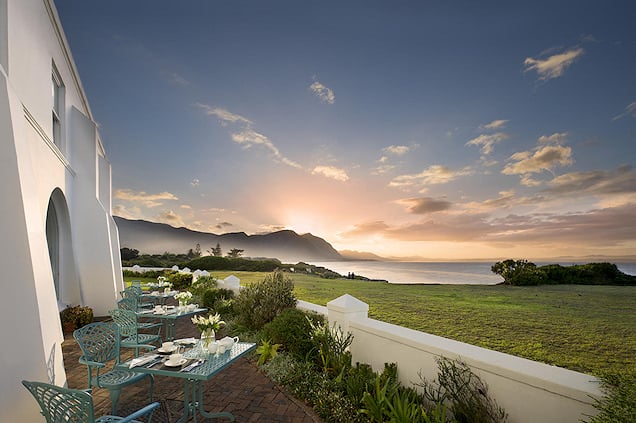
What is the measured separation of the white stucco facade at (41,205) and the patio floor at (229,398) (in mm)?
1047

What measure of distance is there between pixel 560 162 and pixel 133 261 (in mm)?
35815

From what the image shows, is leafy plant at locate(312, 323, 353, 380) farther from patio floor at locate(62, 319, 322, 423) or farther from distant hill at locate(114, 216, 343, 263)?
distant hill at locate(114, 216, 343, 263)

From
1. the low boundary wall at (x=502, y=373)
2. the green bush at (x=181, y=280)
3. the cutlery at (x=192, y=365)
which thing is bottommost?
the green bush at (x=181, y=280)

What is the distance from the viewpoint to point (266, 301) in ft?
27.6

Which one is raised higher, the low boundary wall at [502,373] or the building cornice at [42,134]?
the building cornice at [42,134]

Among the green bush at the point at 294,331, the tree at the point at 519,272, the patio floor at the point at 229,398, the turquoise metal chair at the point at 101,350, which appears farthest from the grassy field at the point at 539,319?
the turquoise metal chair at the point at 101,350

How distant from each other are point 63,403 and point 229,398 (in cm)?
289

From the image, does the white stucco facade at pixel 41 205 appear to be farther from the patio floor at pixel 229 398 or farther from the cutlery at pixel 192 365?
the cutlery at pixel 192 365

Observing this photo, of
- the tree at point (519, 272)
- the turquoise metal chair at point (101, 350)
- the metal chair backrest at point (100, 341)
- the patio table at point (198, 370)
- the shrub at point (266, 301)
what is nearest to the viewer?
the patio table at point (198, 370)

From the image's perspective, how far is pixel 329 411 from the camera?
4.44 meters

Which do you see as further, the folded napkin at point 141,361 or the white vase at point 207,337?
the white vase at point 207,337

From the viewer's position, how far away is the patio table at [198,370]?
3852mm

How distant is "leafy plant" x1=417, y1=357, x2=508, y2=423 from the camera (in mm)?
3543

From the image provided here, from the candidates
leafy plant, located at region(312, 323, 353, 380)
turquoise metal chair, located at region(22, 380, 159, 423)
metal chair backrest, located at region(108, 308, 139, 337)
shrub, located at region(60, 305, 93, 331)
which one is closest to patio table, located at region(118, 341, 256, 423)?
turquoise metal chair, located at region(22, 380, 159, 423)
